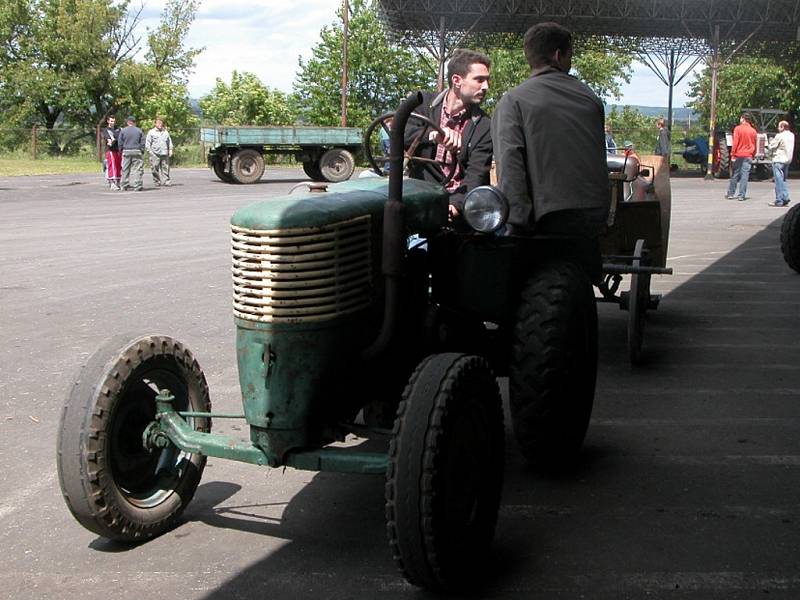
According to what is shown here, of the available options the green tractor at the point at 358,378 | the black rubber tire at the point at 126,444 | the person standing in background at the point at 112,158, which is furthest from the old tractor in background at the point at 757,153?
the black rubber tire at the point at 126,444

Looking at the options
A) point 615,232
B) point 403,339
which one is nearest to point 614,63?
point 615,232

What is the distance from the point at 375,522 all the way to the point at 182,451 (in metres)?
0.84

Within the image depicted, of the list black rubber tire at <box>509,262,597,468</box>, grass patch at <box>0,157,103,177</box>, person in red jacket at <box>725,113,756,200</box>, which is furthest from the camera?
grass patch at <box>0,157,103,177</box>

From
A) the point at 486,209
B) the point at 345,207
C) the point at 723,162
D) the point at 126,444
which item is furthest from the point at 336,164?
the point at 345,207

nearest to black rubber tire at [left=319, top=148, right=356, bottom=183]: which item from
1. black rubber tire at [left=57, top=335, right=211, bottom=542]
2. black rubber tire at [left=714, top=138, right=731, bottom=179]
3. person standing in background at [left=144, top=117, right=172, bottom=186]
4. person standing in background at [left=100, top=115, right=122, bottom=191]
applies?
person standing in background at [left=144, top=117, right=172, bottom=186]

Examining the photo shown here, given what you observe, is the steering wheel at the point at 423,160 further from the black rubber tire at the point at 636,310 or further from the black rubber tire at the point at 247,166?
the black rubber tire at the point at 247,166

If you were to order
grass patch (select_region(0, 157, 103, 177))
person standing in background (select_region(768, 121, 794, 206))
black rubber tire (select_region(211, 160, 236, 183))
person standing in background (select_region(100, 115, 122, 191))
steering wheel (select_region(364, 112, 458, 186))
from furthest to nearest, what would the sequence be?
1. grass patch (select_region(0, 157, 103, 177))
2. black rubber tire (select_region(211, 160, 236, 183))
3. person standing in background (select_region(100, 115, 122, 191))
4. person standing in background (select_region(768, 121, 794, 206))
5. steering wheel (select_region(364, 112, 458, 186))

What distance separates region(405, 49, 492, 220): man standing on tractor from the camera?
5.10 metres

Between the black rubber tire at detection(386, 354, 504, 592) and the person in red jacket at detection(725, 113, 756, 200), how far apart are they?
2083 centimetres

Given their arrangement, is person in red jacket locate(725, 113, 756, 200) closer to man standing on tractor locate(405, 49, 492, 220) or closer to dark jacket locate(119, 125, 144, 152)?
dark jacket locate(119, 125, 144, 152)

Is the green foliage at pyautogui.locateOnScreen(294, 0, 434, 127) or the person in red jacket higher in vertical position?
the green foliage at pyautogui.locateOnScreen(294, 0, 434, 127)

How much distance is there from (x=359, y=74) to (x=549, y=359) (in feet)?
182

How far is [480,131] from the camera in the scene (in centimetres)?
522

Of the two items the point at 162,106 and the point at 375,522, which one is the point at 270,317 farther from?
the point at 162,106
